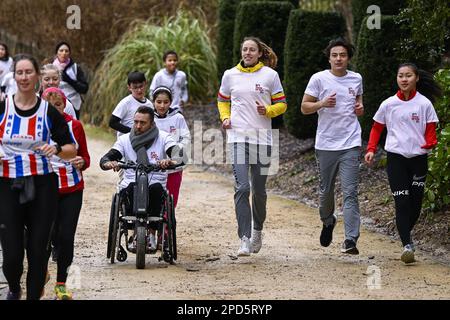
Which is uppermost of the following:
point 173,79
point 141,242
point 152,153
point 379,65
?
point 379,65

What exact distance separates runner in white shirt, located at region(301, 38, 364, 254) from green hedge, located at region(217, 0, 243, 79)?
11.1 meters

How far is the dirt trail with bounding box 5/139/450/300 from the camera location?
834cm

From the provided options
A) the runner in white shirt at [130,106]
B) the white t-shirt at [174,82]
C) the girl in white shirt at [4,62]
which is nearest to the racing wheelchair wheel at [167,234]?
the runner in white shirt at [130,106]

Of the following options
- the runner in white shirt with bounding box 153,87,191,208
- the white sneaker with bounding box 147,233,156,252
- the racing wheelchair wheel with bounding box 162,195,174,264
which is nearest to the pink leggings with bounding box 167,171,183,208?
the runner in white shirt with bounding box 153,87,191,208

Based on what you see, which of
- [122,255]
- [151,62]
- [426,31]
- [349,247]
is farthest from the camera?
[151,62]

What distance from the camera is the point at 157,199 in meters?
9.66

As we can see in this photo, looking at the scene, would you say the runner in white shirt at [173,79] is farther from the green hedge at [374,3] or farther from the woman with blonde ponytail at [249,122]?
the woman with blonde ponytail at [249,122]

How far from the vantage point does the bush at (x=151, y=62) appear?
22953 millimetres

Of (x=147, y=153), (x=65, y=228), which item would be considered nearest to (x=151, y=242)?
(x=147, y=153)

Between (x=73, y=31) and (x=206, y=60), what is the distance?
3.69m

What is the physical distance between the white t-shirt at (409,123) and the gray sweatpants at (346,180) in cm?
39

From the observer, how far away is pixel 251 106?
10188 millimetres

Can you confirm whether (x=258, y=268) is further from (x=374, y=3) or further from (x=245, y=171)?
(x=374, y=3)

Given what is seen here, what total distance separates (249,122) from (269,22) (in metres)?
8.73
